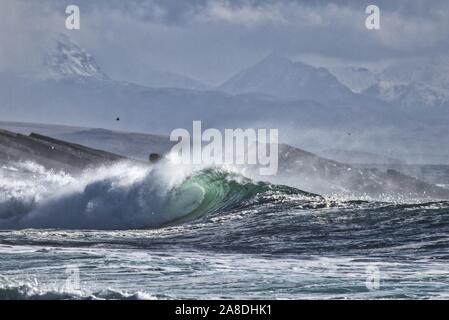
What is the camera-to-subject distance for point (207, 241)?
46.3 meters

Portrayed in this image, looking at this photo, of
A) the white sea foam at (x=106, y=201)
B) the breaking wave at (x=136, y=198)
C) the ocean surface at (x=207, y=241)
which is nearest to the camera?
the ocean surface at (x=207, y=241)

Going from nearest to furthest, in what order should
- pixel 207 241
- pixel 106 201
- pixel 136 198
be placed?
pixel 207 241
pixel 136 198
pixel 106 201

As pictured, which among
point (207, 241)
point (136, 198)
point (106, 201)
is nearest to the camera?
point (207, 241)

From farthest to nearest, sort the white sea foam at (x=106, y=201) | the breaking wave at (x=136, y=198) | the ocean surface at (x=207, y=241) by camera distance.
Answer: the breaking wave at (x=136, y=198)
the white sea foam at (x=106, y=201)
the ocean surface at (x=207, y=241)

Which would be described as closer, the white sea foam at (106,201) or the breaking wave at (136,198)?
the white sea foam at (106,201)

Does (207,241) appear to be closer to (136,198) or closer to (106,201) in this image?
(136,198)

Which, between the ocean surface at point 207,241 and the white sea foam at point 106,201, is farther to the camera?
the white sea foam at point 106,201

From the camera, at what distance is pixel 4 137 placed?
378 feet

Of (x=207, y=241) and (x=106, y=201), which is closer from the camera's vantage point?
(x=207, y=241)

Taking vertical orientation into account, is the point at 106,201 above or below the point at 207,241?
above

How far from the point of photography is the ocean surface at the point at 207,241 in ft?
103

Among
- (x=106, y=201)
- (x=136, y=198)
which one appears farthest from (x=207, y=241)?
(x=106, y=201)

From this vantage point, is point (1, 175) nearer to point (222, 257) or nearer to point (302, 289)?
point (222, 257)

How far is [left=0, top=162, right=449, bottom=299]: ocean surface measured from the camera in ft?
103
